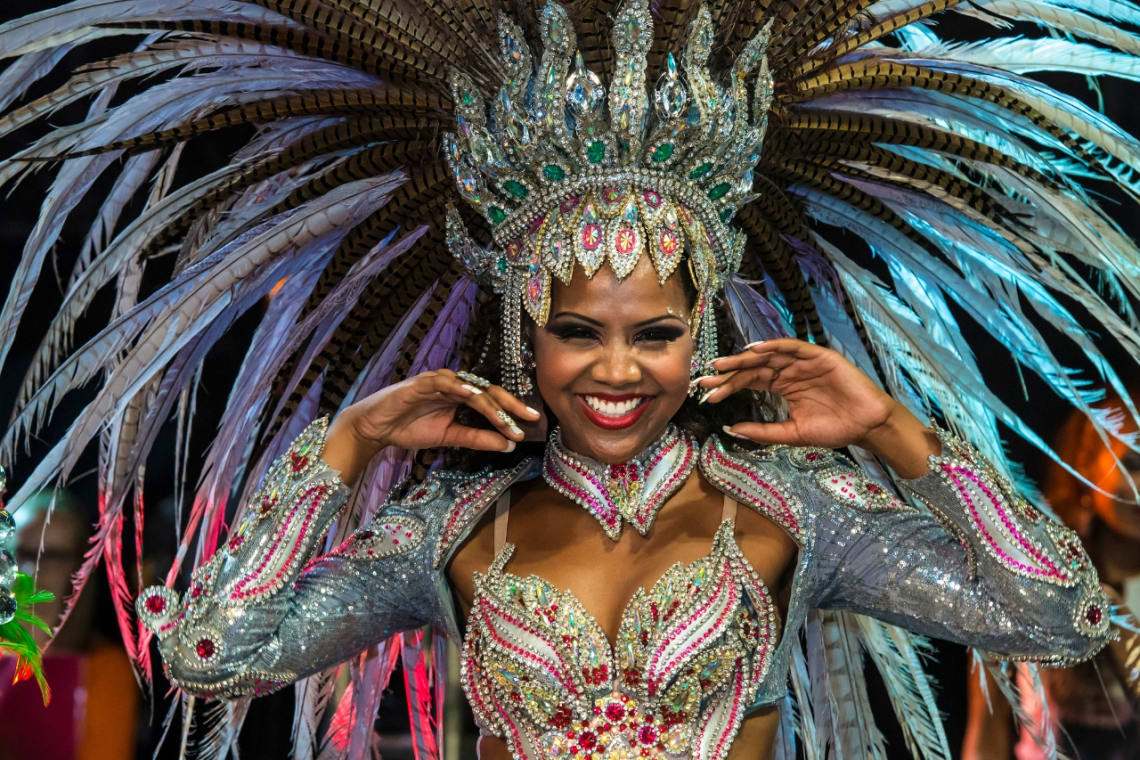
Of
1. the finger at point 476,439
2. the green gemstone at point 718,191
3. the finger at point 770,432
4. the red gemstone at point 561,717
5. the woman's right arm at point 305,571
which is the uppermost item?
the green gemstone at point 718,191

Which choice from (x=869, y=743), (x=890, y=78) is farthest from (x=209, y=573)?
(x=890, y=78)

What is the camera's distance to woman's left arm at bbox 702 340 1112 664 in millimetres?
2342

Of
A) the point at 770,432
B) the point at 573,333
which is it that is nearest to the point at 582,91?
the point at 573,333

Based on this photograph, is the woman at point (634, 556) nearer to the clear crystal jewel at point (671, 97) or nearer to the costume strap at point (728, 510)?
the costume strap at point (728, 510)

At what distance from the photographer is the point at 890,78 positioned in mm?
2555

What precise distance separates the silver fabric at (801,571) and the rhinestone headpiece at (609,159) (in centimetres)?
28

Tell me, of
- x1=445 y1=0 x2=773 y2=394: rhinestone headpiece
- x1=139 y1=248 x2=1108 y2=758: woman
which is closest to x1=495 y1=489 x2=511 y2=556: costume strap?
x1=139 y1=248 x2=1108 y2=758: woman

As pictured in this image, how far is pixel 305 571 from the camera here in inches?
101

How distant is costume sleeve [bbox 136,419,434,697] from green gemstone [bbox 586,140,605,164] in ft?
2.07

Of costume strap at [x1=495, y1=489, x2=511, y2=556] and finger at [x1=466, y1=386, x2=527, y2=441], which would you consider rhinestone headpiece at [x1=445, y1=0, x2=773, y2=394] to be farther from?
costume strap at [x1=495, y1=489, x2=511, y2=556]

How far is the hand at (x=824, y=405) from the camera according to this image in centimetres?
236

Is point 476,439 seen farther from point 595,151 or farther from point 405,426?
point 595,151

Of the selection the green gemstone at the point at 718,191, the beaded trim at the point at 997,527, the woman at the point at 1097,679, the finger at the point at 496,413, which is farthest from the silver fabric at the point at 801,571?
the woman at the point at 1097,679

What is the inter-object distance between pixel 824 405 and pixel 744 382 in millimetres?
153
